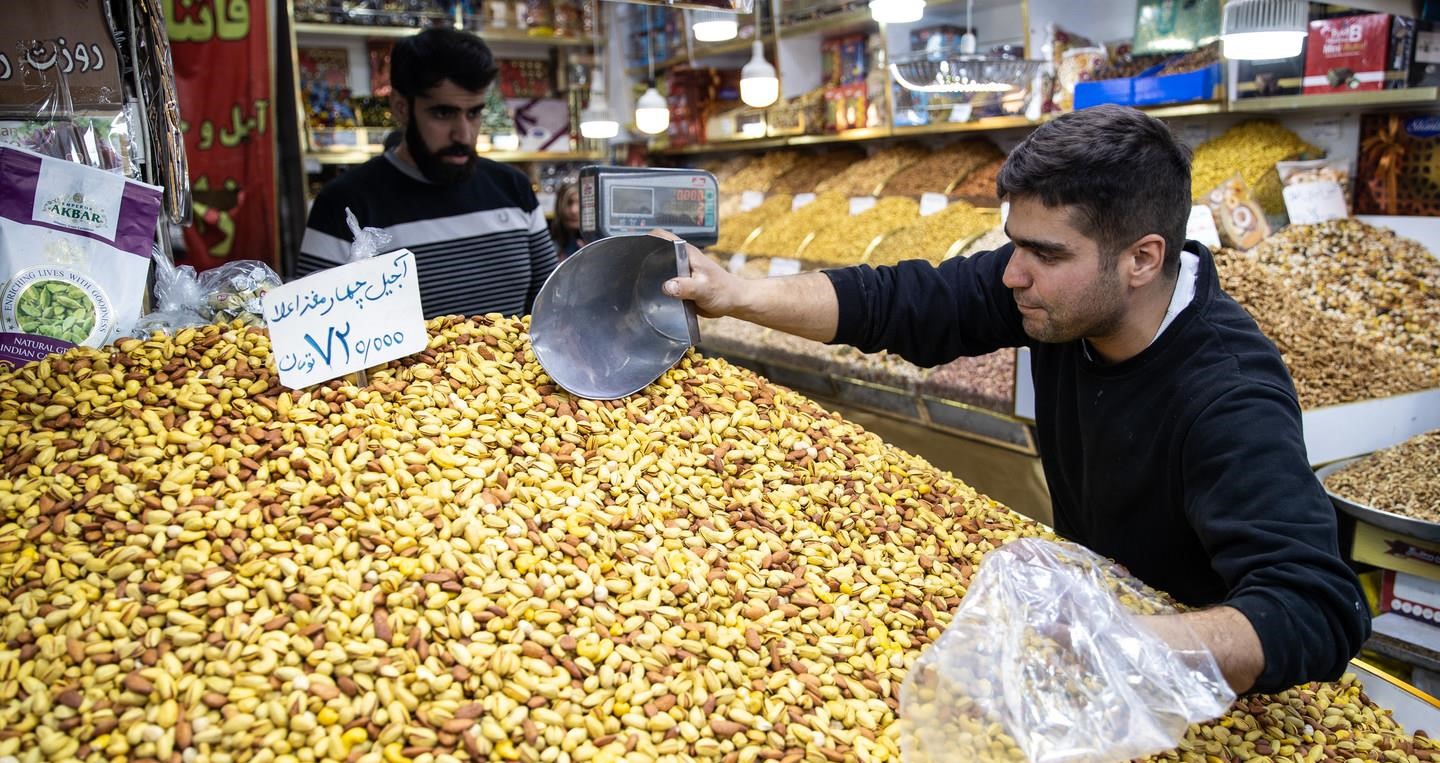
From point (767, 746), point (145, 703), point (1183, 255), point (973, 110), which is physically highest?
point (973, 110)

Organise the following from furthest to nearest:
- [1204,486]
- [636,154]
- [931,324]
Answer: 1. [636,154]
2. [931,324]
3. [1204,486]

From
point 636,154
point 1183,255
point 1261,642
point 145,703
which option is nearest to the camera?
point 145,703

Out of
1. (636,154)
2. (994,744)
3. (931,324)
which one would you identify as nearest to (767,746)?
(994,744)

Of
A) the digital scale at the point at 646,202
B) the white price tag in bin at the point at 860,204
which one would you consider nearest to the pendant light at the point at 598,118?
the white price tag in bin at the point at 860,204

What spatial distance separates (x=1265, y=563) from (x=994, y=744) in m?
0.39

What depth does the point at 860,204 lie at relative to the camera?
4234mm

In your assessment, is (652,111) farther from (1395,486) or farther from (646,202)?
(1395,486)

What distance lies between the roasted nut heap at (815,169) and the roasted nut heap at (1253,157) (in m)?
1.93

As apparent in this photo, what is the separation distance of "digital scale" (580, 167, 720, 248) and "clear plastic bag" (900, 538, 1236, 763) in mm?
805

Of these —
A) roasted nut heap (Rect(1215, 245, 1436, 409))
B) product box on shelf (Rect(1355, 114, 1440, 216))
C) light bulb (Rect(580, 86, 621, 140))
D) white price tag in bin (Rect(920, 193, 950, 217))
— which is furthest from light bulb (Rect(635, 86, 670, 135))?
product box on shelf (Rect(1355, 114, 1440, 216))

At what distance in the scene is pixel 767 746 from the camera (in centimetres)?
99

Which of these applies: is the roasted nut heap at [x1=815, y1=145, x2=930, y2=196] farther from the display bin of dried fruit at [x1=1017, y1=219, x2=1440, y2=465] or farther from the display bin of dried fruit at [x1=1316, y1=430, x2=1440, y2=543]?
the display bin of dried fruit at [x1=1316, y1=430, x2=1440, y2=543]

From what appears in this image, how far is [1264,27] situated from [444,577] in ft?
7.96

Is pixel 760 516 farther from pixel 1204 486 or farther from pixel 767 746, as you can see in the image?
pixel 1204 486
